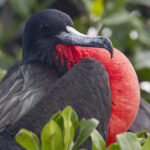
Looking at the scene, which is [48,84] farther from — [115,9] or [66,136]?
[115,9]

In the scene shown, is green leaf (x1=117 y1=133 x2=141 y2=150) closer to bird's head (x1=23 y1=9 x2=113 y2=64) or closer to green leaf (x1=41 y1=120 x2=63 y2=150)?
green leaf (x1=41 y1=120 x2=63 y2=150)

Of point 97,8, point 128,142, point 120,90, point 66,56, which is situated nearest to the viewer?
point 128,142

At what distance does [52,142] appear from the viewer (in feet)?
6.89

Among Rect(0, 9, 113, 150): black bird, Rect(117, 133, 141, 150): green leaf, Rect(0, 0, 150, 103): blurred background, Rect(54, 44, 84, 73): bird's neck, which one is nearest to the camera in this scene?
Rect(117, 133, 141, 150): green leaf

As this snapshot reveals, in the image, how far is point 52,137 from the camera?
2072 millimetres

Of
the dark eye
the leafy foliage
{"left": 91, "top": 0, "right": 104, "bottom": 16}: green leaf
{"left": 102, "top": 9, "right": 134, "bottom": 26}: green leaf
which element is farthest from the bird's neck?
{"left": 91, "top": 0, "right": 104, "bottom": 16}: green leaf

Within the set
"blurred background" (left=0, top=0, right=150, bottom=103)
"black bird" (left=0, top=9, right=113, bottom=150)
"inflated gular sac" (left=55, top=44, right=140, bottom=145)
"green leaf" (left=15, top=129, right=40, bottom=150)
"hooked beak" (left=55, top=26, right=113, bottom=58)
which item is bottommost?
"blurred background" (left=0, top=0, right=150, bottom=103)

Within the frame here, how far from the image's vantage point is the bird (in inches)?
103

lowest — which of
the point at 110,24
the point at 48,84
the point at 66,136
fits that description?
the point at 110,24

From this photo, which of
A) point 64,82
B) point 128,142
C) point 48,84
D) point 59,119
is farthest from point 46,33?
point 128,142

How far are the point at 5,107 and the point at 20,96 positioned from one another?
0.09 meters

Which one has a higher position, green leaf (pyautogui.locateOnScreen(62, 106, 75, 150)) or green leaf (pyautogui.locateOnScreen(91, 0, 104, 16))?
green leaf (pyautogui.locateOnScreen(62, 106, 75, 150))

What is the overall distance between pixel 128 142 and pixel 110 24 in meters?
2.50

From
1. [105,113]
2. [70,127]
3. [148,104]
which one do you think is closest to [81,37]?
[105,113]
